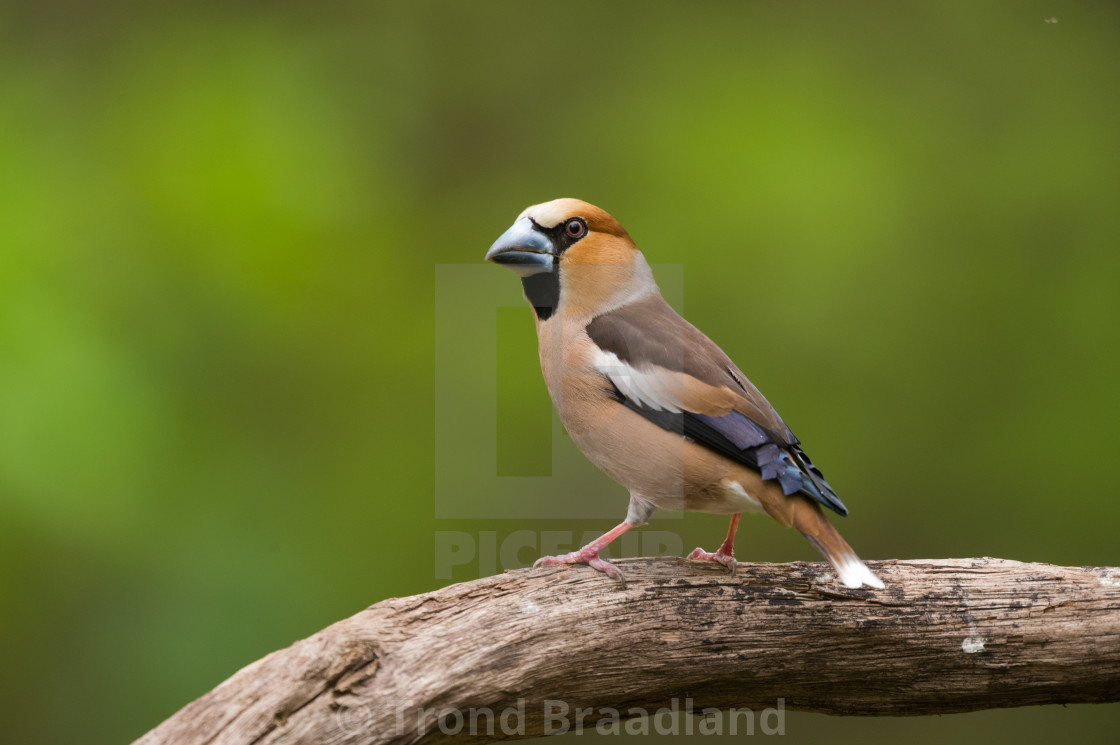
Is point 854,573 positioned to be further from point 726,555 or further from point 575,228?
point 575,228

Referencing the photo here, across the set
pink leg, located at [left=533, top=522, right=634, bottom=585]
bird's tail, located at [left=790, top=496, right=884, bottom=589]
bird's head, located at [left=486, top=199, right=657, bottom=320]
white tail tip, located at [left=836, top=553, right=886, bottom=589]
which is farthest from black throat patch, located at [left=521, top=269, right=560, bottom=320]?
white tail tip, located at [left=836, top=553, right=886, bottom=589]

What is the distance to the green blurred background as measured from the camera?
3.92 m

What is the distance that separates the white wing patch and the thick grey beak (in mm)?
354

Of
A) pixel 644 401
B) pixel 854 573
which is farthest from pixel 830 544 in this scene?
pixel 644 401

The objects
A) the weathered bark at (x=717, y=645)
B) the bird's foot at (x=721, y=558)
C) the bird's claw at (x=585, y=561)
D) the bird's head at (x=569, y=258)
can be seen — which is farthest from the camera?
the bird's head at (x=569, y=258)

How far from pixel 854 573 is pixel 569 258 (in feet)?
3.78

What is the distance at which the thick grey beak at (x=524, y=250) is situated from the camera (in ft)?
8.85

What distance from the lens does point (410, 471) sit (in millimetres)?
4211

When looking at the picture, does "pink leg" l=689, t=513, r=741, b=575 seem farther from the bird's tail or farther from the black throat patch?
the black throat patch

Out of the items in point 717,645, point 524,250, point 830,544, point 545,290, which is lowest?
point 717,645

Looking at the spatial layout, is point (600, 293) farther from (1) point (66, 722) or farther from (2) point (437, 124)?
(1) point (66, 722)

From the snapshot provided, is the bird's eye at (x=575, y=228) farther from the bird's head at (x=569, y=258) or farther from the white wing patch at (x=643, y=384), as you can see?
the white wing patch at (x=643, y=384)

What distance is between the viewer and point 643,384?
2547mm

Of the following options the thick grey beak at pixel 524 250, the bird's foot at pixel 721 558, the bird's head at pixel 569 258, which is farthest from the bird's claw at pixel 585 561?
the thick grey beak at pixel 524 250
